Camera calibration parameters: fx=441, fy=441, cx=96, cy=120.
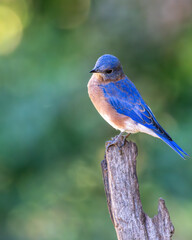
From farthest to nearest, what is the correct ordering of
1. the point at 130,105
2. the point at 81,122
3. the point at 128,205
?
the point at 81,122 → the point at 130,105 → the point at 128,205

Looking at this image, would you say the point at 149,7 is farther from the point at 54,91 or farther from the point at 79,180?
the point at 79,180

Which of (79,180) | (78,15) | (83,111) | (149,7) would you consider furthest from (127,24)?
(79,180)

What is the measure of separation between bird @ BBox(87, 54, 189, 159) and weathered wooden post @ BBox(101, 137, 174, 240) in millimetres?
727

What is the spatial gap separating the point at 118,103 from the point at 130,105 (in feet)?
0.45

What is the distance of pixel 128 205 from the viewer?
3.85 meters

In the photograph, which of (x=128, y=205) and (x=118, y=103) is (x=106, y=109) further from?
(x=128, y=205)

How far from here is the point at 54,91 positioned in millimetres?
7367

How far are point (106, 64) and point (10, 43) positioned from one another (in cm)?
394

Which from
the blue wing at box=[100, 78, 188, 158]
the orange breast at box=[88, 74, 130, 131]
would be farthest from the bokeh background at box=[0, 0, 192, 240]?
the orange breast at box=[88, 74, 130, 131]

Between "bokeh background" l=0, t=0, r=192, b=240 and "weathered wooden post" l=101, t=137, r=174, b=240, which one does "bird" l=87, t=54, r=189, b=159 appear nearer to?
"weathered wooden post" l=101, t=137, r=174, b=240

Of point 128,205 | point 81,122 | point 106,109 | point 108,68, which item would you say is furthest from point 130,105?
point 81,122

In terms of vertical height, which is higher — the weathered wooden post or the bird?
the bird

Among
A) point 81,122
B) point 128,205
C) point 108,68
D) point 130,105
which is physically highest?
point 81,122

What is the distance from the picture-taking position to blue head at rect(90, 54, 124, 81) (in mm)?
4992
